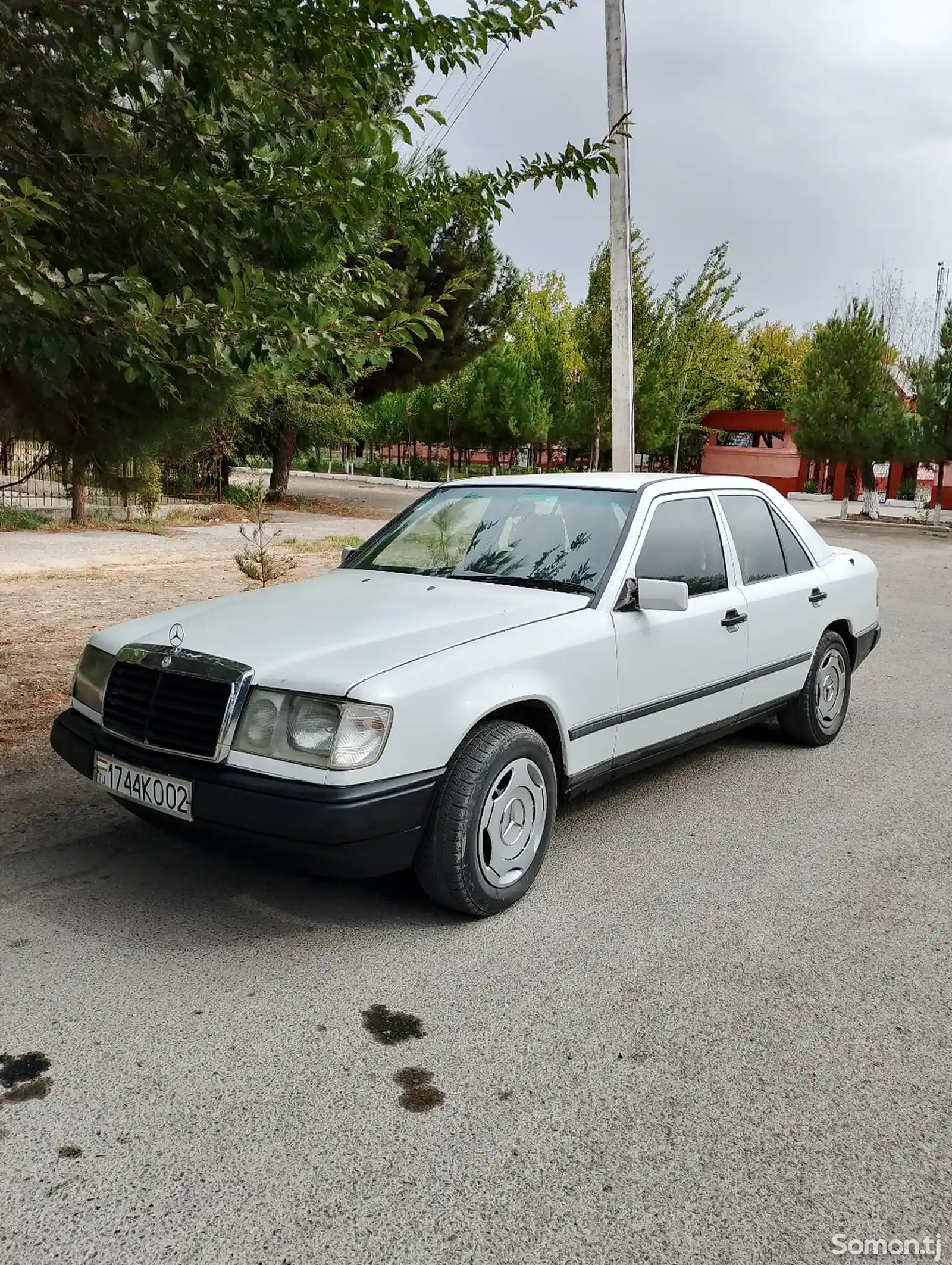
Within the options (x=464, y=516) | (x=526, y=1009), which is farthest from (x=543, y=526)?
(x=526, y=1009)

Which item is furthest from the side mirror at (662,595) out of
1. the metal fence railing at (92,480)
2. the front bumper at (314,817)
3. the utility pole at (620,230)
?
the utility pole at (620,230)

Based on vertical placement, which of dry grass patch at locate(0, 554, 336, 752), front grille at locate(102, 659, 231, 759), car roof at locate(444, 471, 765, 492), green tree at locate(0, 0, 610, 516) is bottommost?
dry grass patch at locate(0, 554, 336, 752)

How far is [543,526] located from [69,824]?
2.49 meters

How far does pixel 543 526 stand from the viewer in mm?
4707

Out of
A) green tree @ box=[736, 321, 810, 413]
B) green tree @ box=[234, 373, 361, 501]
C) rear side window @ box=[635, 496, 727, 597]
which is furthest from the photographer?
green tree @ box=[736, 321, 810, 413]

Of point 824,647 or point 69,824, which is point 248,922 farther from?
point 824,647

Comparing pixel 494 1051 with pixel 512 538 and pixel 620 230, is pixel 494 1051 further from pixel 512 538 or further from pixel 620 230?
pixel 620 230

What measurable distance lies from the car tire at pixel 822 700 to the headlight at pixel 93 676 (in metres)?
3.66

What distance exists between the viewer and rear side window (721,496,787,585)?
5.25 metres

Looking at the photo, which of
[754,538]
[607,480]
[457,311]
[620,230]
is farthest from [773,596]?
[457,311]

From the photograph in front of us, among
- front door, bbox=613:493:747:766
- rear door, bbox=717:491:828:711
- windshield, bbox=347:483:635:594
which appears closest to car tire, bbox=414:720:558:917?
front door, bbox=613:493:747:766

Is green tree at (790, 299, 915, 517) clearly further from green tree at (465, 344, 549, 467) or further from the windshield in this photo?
the windshield

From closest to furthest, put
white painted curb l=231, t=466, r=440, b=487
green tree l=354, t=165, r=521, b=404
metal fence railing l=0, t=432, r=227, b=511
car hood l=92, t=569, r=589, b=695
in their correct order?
car hood l=92, t=569, r=589, b=695 < metal fence railing l=0, t=432, r=227, b=511 < green tree l=354, t=165, r=521, b=404 < white painted curb l=231, t=466, r=440, b=487

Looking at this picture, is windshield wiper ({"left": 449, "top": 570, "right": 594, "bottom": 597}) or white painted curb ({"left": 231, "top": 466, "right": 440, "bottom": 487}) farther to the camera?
white painted curb ({"left": 231, "top": 466, "right": 440, "bottom": 487})
